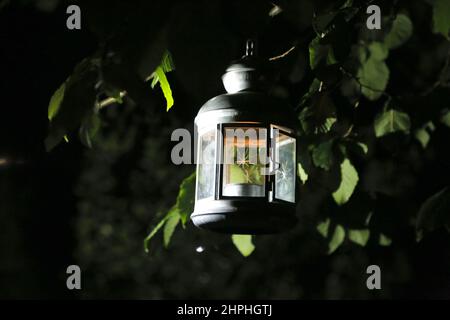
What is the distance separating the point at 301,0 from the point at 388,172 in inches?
150

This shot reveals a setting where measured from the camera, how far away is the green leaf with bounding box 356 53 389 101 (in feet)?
10.2

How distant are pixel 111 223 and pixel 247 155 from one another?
4549 mm

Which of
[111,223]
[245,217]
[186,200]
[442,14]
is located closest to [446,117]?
[186,200]

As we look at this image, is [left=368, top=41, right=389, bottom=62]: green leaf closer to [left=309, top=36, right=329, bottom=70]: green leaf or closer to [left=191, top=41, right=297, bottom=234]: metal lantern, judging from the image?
[left=309, top=36, right=329, bottom=70]: green leaf

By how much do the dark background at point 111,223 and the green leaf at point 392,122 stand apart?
1.83 metres

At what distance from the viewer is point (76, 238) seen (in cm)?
634

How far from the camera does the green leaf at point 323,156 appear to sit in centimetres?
266

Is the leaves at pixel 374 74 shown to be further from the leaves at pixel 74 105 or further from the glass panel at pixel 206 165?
the leaves at pixel 74 105

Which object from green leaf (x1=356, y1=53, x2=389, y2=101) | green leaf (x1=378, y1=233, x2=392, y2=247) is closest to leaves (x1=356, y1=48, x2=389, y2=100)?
green leaf (x1=356, y1=53, x2=389, y2=101)

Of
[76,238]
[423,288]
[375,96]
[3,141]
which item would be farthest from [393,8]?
[76,238]

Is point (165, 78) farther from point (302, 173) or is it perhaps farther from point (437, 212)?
point (437, 212)

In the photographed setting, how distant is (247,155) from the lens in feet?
7.44

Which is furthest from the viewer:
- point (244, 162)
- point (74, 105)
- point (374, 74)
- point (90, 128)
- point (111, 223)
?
point (111, 223)
